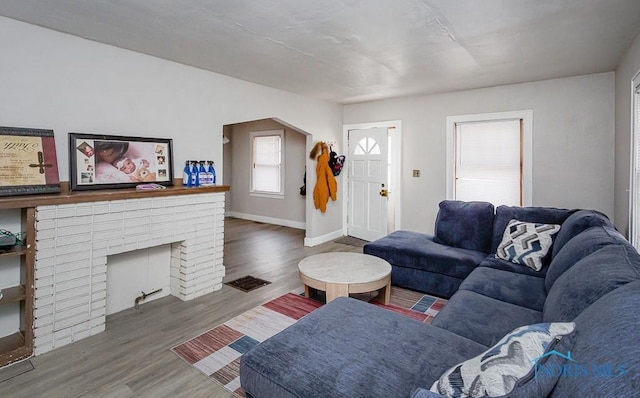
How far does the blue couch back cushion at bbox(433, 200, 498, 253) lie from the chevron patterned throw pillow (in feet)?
1.03

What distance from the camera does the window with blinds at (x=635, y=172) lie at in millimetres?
2758

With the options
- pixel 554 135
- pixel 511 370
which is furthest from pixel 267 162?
pixel 511 370

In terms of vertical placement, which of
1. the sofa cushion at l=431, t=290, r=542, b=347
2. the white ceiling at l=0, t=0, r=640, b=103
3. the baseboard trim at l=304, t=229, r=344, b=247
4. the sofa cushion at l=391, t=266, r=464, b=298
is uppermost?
the white ceiling at l=0, t=0, r=640, b=103

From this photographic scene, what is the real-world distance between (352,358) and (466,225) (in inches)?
104

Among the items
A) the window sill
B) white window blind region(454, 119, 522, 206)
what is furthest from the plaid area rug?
the window sill

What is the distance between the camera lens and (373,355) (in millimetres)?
1464

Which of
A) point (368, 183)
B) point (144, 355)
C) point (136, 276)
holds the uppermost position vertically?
point (368, 183)

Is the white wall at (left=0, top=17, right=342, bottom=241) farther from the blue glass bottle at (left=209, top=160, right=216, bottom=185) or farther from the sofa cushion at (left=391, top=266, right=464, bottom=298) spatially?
the sofa cushion at (left=391, top=266, right=464, bottom=298)

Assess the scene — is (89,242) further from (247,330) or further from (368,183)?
(368,183)

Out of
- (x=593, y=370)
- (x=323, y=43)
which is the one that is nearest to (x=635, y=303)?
(x=593, y=370)

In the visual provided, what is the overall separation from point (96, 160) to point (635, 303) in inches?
136

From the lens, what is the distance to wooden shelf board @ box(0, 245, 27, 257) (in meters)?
2.19

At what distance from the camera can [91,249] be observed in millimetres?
2600

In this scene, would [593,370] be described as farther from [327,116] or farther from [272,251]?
[327,116]
